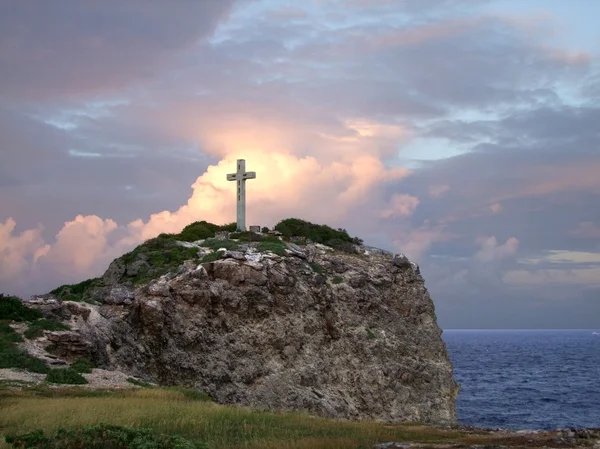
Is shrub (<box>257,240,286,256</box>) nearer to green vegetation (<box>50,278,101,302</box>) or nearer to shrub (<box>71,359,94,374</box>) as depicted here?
green vegetation (<box>50,278,101,302</box>)

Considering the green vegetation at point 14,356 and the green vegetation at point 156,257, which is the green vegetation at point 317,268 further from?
the green vegetation at point 14,356

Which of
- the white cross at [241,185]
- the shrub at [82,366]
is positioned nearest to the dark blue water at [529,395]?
the white cross at [241,185]

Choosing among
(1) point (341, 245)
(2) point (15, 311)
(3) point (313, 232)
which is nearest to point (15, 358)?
(2) point (15, 311)

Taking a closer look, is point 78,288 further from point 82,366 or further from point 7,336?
point 82,366

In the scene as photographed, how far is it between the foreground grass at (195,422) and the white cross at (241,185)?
27455 mm

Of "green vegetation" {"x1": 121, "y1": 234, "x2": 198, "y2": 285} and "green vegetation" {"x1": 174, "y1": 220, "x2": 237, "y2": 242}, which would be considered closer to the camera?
"green vegetation" {"x1": 121, "y1": 234, "x2": 198, "y2": 285}

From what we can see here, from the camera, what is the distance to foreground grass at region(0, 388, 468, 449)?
17672 millimetres

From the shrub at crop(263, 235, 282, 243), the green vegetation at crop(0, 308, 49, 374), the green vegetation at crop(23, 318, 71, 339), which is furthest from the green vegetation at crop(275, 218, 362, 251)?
the green vegetation at crop(0, 308, 49, 374)

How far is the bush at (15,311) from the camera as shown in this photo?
32906 millimetres

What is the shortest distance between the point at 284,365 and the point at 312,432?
19.5 meters

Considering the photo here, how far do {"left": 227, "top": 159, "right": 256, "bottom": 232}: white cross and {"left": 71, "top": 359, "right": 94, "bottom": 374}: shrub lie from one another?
21.8m

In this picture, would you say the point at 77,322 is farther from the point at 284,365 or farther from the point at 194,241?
the point at 194,241

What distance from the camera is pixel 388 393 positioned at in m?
42.2

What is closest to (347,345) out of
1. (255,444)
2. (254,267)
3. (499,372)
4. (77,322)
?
(254,267)
